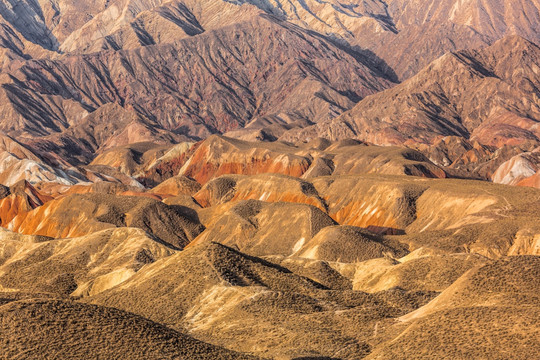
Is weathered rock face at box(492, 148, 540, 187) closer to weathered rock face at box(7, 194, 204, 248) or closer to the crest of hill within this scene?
weathered rock face at box(7, 194, 204, 248)

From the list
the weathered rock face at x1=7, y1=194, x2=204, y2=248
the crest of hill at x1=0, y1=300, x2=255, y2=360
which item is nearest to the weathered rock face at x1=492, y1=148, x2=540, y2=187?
the weathered rock face at x1=7, y1=194, x2=204, y2=248

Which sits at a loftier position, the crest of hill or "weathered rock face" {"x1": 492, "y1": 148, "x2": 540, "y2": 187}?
the crest of hill

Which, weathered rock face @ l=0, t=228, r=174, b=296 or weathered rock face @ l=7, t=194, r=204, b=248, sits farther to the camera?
weathered rock face @ l=7, t=194, r=204, b=248

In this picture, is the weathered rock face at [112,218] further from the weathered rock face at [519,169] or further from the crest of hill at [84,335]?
the weathered rock face at [519,169]

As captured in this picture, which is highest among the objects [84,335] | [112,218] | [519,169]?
[84,335]

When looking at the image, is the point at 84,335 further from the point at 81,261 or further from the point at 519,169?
the point at 519,169

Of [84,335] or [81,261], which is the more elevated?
[84,335]

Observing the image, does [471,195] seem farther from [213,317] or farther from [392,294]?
[213,317]

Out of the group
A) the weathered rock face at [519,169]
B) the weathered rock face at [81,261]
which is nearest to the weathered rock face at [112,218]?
the weathered rock face at [81,261]

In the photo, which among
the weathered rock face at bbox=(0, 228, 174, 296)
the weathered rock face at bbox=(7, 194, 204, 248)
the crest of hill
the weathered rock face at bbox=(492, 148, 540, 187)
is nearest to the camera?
the crest of hill

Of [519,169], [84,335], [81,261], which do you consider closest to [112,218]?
[81,261]

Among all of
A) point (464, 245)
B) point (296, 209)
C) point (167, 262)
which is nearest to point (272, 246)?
point (296, 209)
